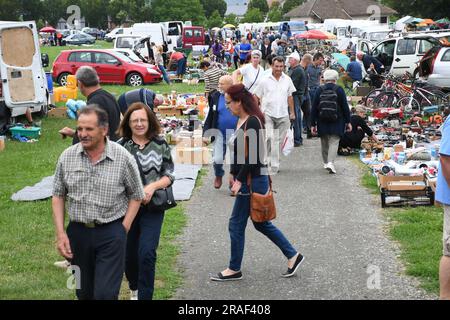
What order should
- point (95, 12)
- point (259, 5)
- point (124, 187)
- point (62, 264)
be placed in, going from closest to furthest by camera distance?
point (124, 187), point (62, 264), point (95, 12), point (259, 5)

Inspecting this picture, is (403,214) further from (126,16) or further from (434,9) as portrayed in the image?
(126,16)

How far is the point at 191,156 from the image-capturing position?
552 inches

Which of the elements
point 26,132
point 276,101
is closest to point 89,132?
point 276,101

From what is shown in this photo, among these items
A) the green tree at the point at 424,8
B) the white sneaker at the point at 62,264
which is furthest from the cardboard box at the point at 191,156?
the green tree at the point at 424,8

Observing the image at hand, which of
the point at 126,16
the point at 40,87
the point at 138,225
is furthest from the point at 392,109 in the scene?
the point at 126,16

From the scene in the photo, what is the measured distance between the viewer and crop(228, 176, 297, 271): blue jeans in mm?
7090

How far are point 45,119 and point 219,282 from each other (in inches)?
542

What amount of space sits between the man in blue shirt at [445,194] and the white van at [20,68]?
42.8ft

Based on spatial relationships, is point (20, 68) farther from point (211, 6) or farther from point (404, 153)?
point (211, 6)

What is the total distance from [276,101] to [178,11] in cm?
8542

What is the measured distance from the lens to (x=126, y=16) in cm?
10388

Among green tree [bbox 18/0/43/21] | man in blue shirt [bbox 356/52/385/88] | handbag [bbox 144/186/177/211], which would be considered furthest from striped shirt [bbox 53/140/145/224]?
green tree [bbox 18/0/43/21]

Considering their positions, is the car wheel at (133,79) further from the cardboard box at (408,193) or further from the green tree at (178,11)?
the green tree at (178,11)

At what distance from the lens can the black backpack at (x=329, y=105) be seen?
40.0 ft
